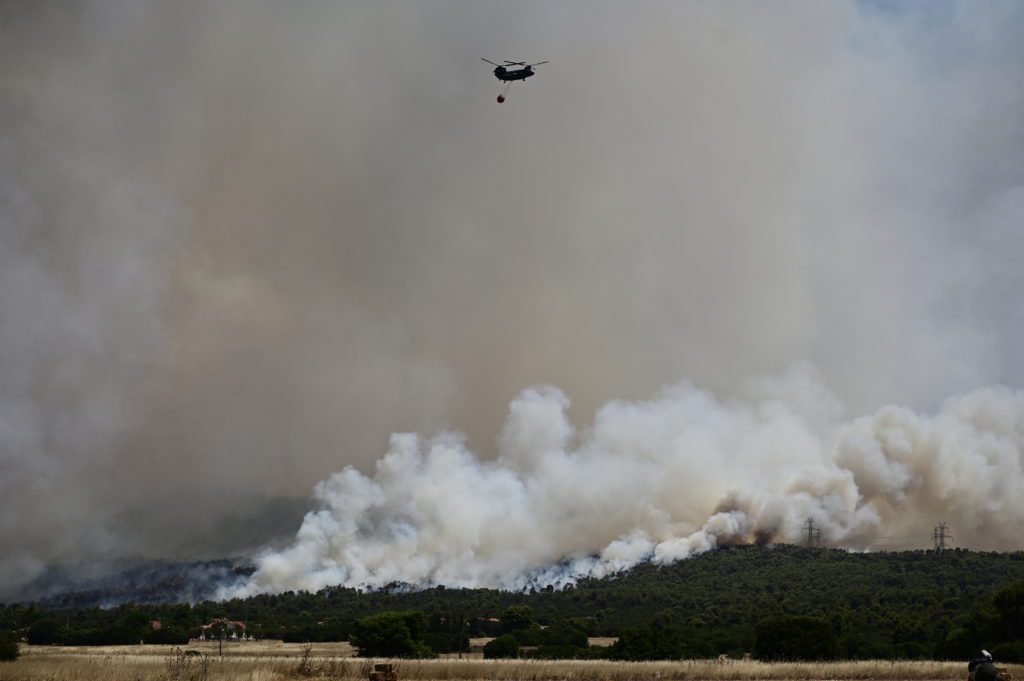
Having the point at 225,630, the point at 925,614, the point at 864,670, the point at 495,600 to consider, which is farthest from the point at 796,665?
the point at 495,600

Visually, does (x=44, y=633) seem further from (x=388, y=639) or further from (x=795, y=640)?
(x=795, y=640)

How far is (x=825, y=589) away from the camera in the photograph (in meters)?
183

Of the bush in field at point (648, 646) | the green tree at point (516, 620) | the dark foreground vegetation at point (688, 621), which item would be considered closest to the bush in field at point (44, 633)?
the dark foreground vegetation at point (688, 621)

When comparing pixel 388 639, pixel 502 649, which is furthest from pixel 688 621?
pixel 388 639

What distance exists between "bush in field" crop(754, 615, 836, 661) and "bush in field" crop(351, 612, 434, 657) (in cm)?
2964

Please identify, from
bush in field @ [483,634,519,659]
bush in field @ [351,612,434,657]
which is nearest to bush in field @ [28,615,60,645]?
bush in field @ [351,612,434,657]

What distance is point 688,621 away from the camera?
149625 millimetres

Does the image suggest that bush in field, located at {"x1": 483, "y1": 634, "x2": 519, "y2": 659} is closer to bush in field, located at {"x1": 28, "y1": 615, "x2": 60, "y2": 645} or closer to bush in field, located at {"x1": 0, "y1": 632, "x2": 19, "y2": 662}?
bush in field, located at {"x1": 0, "y1": 632, "x2": 19, "y2": 662}

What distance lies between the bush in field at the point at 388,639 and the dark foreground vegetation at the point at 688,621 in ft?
0.39

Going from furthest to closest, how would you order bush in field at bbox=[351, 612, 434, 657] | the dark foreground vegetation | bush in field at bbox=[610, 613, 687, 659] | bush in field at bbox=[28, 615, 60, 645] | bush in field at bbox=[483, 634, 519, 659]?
bush in field at bbox=[28, 615, 60, 645], bush in field at bbox=[483, 634, 519, 659], bush in field at bbox=[351, 612, 434, 657], the dark foreground vegetation, bush in field at bbox=[610, 613, 687, 659]

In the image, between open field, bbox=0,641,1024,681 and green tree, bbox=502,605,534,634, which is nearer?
open field, bbox=0,641,1024,681

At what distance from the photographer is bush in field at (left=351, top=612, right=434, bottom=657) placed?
97250mm

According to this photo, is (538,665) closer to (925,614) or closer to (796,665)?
(796,665)

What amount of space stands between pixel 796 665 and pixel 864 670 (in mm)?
5577
